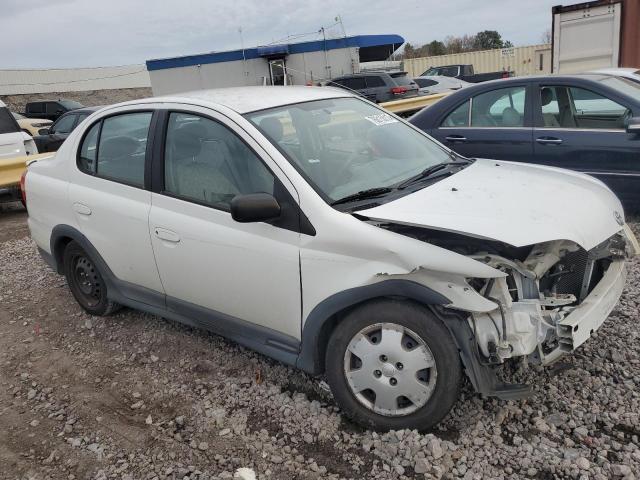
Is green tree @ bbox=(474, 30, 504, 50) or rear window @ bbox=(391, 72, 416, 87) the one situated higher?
green tree @ bbox=(474, 30, 504, 50)

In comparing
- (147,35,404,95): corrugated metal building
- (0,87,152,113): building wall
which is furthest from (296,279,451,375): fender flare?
(0,87,152,113): building wall

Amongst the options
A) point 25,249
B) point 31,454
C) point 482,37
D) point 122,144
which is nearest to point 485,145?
point 122,144

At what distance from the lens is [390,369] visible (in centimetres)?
275

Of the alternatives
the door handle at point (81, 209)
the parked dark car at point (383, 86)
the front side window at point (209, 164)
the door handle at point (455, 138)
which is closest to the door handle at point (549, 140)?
the door handle at point (455, 138)

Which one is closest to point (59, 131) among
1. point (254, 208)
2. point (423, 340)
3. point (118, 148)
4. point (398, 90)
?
point (398, 90)

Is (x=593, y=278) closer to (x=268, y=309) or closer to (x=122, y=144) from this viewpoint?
(x=268, y=309)

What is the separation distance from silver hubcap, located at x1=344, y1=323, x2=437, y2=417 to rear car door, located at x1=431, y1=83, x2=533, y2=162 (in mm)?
3943

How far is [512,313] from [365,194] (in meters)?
0.98

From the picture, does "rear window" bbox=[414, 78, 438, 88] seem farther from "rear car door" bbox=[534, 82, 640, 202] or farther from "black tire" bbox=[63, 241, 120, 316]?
"black tire" bbox=[63, 241, 120, 316]

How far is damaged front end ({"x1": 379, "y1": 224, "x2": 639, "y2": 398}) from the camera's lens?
2.58 m

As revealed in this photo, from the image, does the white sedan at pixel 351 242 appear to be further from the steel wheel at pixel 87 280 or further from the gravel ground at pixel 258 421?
the steel wheel at pixel 87 280

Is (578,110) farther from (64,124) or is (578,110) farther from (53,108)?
(53,108)

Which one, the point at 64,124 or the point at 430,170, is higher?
the point at 64,124

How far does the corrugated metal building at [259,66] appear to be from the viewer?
22.2m
